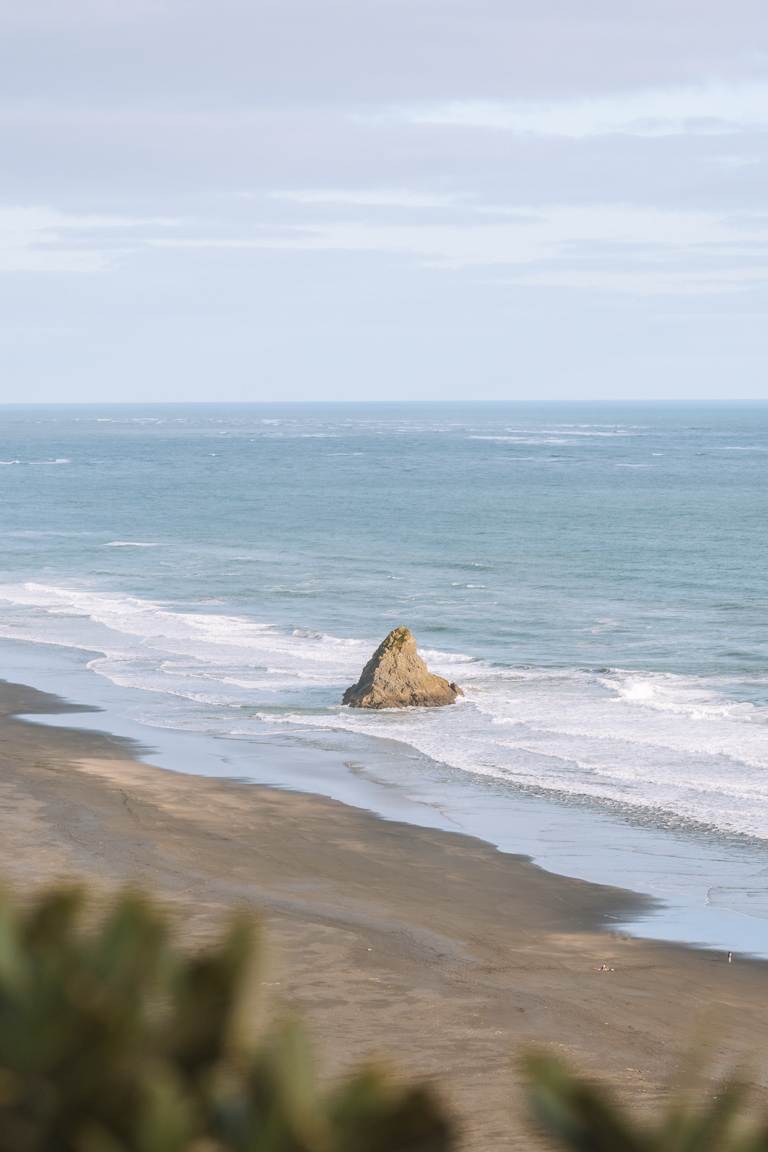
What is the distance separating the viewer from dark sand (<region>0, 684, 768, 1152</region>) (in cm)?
1331

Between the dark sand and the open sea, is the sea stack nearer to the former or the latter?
the open sea

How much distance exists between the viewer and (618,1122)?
157 centimetres

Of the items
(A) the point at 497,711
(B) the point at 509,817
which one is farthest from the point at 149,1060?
(A) the point at 497,711

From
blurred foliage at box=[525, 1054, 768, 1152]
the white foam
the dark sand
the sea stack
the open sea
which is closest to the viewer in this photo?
blurred foliage at box=[525, 1054, 768, 1152]

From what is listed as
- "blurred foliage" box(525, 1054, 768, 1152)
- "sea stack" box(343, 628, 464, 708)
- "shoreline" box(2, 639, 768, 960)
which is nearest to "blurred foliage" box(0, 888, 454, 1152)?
"blurred foliage" box(525, 1054, 768, 1152)

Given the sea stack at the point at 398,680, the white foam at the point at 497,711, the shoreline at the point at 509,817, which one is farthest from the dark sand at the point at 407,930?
the sea stack at the point at 398,680

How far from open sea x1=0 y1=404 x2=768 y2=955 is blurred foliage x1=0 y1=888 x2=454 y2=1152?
53.4 feet

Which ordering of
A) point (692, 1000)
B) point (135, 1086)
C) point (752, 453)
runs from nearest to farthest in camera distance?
1. point (135, 1086)
2. point (692, 1000)
3. point (752, 453)

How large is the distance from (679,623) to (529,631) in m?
4.88

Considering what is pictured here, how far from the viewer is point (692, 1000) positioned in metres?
15.0

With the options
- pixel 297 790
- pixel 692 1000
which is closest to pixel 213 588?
pixel 297 790

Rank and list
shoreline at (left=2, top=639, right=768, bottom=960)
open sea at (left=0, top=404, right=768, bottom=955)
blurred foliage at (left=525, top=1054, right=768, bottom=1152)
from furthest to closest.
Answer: open sea at (left=0, top=404, right=768, bottom=955), shoreline at (left=2, top=639, right=768, bottom=960), blurred foliage at (left=525, top=1054, right=768, bottom=1152)

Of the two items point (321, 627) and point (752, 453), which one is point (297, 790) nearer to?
point (321, 627)

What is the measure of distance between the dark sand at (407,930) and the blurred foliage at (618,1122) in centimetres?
876
